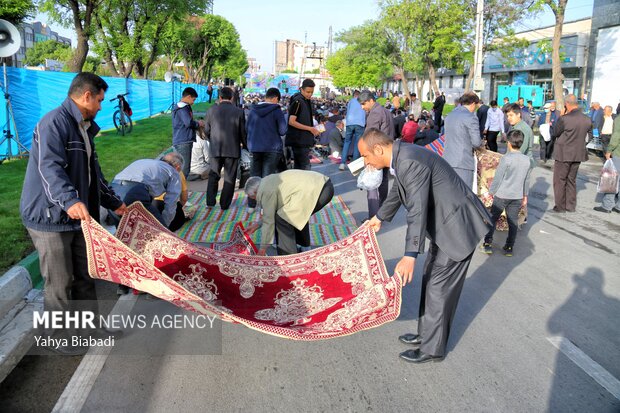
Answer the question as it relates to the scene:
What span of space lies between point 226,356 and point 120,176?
2862 mm

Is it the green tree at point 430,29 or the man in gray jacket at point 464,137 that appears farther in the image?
the green tree at point 430,29

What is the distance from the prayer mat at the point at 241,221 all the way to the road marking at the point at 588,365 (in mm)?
3092

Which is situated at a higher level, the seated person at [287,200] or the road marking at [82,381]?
the seated person at [287,200]

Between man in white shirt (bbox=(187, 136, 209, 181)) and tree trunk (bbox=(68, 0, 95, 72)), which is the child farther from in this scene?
tree trunk (bbox=(68, 0, 95, 72))

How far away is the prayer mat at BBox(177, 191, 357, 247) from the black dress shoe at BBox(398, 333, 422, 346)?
2.58m

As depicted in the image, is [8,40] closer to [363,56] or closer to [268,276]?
[268,276]

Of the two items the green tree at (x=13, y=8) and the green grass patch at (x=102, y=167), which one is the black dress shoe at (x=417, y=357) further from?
the green tree at (x=13, y=8)

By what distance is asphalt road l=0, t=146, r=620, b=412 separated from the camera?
10.9ft

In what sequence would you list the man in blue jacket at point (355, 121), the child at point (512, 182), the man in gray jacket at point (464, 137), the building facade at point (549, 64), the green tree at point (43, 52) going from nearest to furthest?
the child at point (512, 182) < the man in gray jacket at point (464, 137) < the man in blue jacket at point (355, 121) < the building facade at point (549, 64) < the green tree at point (43, 52)

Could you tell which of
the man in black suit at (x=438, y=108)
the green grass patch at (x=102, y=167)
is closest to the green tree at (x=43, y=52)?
the green grass patch at (x=102, y=167)

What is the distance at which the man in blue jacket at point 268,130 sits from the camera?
8000mm

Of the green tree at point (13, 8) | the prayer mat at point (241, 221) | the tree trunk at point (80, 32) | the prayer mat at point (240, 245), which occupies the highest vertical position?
the green tree at point (13, 8)

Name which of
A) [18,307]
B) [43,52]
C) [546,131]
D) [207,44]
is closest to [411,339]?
[18,307]

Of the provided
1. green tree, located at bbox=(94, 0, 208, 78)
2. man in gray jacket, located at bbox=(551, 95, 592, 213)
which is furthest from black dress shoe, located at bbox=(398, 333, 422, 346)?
green tree, located at bbox=(94, 0, 208, 78)
